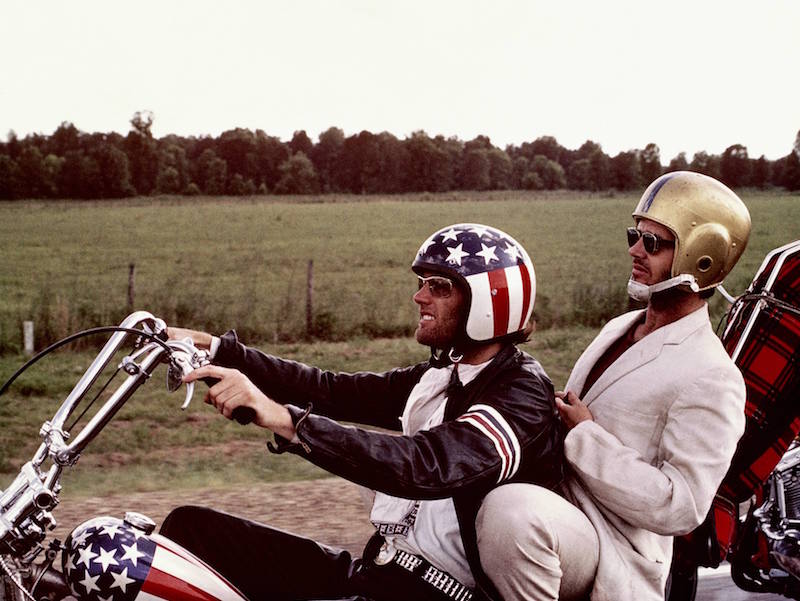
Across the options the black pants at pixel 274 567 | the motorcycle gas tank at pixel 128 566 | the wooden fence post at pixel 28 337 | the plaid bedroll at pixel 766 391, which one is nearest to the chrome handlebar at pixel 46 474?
the motorcycle gas tank at pixel 128 566

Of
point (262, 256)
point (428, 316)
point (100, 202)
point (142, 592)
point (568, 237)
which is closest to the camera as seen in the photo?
point (142, 592)

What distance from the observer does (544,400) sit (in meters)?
2.75

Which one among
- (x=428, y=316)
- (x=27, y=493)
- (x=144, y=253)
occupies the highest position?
(x=428, y=316)

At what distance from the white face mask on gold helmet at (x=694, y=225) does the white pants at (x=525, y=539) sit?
1.05 meters

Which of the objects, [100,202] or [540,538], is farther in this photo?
[100,202]

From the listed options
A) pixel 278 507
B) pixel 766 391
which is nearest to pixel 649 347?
pixel 766 391

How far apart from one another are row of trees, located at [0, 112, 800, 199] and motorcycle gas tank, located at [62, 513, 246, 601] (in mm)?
30695

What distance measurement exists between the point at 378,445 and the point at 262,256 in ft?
95.7

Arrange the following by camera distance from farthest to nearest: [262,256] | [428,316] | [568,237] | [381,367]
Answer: [568,237], [262,256], [381,367], [428,316]

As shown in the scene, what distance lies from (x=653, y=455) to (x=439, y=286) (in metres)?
0.87

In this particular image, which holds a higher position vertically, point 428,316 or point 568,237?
point 428,316

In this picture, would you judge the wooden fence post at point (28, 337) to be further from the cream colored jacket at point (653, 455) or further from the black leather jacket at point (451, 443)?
the cream colored jacket at point (653, 455)

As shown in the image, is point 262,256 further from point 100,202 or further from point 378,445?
point 378,445

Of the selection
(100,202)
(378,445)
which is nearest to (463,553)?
(378,445)
